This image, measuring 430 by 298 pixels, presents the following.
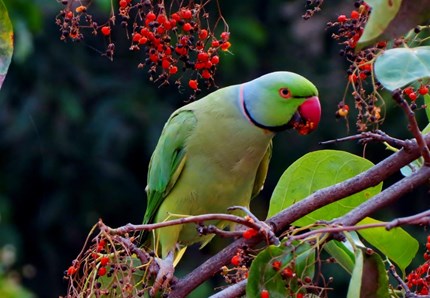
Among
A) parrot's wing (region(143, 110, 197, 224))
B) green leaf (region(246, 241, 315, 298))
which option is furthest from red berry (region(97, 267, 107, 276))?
parrot's wing (region(143, 110, 197, 224))

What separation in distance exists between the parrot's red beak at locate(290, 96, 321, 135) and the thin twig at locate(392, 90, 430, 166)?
0.69 m

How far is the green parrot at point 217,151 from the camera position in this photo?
72.7 inches

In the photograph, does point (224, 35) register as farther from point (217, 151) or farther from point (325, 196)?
point (217, 151)

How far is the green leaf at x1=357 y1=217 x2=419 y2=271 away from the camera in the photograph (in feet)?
4.32

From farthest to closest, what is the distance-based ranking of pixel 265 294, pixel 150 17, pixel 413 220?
pixel 150 17, pixel 265 294, pixel 413 220

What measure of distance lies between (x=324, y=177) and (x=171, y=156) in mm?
665

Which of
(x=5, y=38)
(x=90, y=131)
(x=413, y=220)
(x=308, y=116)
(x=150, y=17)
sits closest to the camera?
(x=413, y=220)

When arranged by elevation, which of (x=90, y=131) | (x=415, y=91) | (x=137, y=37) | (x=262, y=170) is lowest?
(x=90, y=131)

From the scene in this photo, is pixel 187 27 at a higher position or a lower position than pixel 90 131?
→ higher

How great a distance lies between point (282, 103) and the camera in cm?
Result: 181

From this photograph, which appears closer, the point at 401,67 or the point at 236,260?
the point at 401,67

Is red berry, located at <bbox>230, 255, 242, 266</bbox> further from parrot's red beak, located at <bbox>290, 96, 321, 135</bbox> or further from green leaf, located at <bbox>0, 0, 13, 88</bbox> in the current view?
parrot's red beak, located at <bbox>290, 96, 321, 135</bbox>

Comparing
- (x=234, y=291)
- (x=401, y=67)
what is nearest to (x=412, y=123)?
(x=401, y=67)

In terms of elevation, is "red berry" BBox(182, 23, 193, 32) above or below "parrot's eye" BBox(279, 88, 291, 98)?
above
